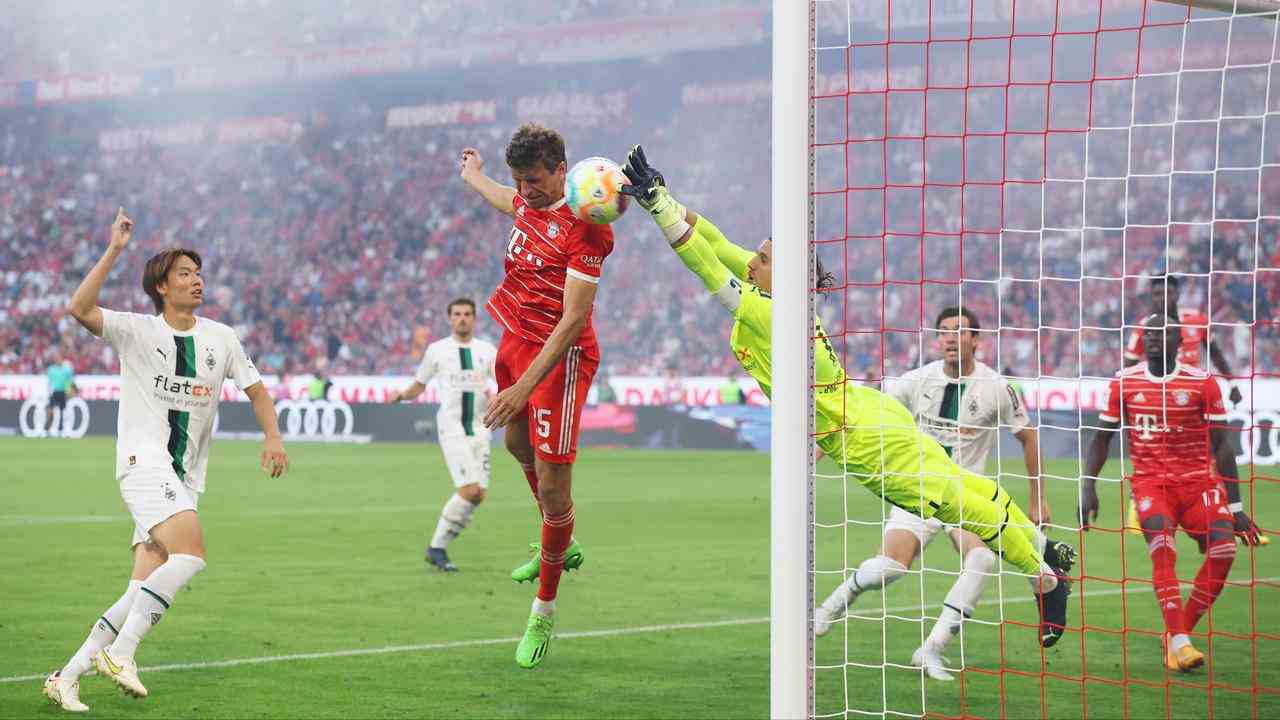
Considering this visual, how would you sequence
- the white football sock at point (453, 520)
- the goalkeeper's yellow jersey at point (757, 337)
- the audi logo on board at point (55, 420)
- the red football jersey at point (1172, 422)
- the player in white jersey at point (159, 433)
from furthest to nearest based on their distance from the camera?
the audi logo on board at point (55, 420) → the white football sock at point (453, 520) → the red football jersey at point (1172, 422) → the player in white jersey at point (159, 433) → the goalkeeper's yellow jersey at point (757, 337)

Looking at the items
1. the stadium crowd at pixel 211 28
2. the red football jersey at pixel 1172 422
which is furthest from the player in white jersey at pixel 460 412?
the stadium crowd at pixel 211 28

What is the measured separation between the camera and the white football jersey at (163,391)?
6.45 metres

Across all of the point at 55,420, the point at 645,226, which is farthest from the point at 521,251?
→ the point at 645,226

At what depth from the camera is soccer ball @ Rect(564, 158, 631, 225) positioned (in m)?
5.69

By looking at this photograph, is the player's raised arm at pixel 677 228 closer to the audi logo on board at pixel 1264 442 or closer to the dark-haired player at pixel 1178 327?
the dark-haired player at pixel 1178 327

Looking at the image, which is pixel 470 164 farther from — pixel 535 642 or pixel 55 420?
pixel 55 420

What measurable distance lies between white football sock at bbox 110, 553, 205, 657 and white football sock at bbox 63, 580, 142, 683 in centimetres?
5

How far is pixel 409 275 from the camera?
3741 centimetres

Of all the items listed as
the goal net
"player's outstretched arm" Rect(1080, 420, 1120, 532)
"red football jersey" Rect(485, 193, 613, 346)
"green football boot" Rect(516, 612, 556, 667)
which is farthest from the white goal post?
"player's outstretched arm" Rect(1080, 420, 1120, 532)

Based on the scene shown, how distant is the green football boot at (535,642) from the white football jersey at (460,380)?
4891 mm

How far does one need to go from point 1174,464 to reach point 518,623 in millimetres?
3787

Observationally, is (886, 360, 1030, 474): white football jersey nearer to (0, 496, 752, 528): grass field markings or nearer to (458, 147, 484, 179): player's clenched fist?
(458, 147, 484, 179): player's clenched fist

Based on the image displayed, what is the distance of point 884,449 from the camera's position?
6.59 m

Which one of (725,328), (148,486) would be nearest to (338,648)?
(148,486)
